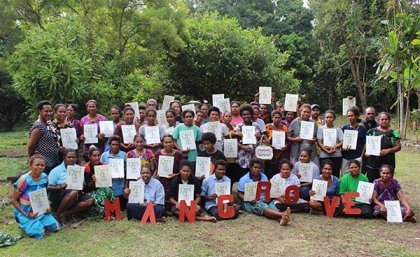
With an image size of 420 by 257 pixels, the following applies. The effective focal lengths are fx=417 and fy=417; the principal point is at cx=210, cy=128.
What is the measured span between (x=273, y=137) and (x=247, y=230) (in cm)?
167

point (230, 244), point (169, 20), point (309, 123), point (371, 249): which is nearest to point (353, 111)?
point (309, 123)

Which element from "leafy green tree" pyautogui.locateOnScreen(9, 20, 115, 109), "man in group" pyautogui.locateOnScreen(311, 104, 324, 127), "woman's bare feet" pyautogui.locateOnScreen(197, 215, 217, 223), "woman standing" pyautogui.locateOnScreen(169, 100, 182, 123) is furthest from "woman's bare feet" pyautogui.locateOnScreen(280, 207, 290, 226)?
"leafy green tree" pyautogui.locateOnScreen(9, 20, 115, 109)

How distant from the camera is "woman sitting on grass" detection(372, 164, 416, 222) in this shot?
5.59 m

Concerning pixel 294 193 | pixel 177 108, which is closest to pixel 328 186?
pixel 294 193

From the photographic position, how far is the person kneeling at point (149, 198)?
17.9ft

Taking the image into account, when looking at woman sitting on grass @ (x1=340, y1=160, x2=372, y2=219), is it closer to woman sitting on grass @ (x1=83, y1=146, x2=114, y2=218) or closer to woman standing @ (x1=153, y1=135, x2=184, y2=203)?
woman standing @ (x1=153, y1=135, x2=184, y2=203)

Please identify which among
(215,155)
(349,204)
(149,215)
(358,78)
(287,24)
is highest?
(287,24)

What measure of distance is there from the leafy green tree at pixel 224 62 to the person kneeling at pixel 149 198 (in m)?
9.31

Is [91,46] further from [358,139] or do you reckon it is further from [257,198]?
[358,139]

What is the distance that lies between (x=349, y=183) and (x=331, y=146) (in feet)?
1.99

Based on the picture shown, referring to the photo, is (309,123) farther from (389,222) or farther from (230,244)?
(230,244)

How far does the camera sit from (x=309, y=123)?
6.20 meters

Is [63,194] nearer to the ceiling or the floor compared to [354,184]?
nearer to the floor

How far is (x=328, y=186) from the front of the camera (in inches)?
234
